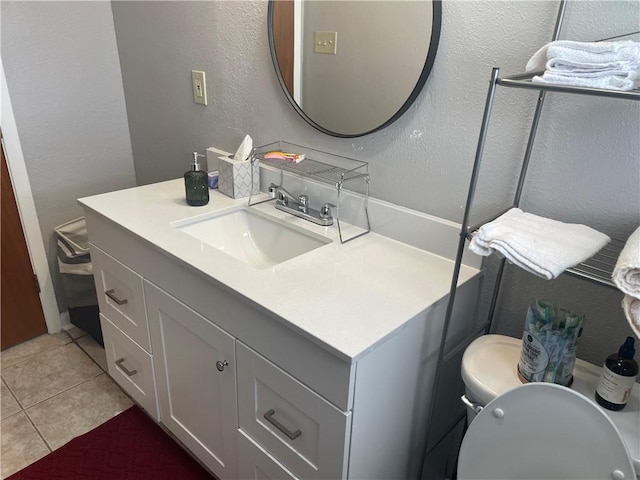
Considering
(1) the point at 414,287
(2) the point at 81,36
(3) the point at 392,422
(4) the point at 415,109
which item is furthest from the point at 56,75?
(3) the point at 392,422

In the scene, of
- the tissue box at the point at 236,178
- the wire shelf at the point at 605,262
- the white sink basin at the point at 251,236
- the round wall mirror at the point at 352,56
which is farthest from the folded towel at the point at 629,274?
the tissue box at the point at 236,178

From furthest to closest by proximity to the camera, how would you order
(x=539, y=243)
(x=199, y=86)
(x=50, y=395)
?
(x=50, y=395), (x=199, y=86), (x=539, y=243)

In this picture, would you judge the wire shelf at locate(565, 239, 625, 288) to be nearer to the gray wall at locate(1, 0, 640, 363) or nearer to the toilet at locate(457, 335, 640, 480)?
the gray wall at locate(1, 0, 640, 363)

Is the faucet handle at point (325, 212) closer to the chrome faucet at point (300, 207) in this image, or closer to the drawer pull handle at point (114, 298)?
the chrome faucet at point (300, 207)

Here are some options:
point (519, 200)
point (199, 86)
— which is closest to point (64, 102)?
point (199, 86)

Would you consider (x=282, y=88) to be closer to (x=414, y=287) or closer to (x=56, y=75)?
(x=414, y=287)

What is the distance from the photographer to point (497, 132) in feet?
3.69

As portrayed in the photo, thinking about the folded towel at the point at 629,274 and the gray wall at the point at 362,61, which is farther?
the gray wall at the point at 362,61

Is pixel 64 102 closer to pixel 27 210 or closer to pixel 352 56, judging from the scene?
pixel 27 210

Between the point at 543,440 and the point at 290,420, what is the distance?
1.70 feet

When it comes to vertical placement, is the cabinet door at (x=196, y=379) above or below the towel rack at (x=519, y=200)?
below

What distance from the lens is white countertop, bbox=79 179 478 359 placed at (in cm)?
96

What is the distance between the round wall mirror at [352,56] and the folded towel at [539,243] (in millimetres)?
467

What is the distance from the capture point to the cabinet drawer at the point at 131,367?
160 cm
